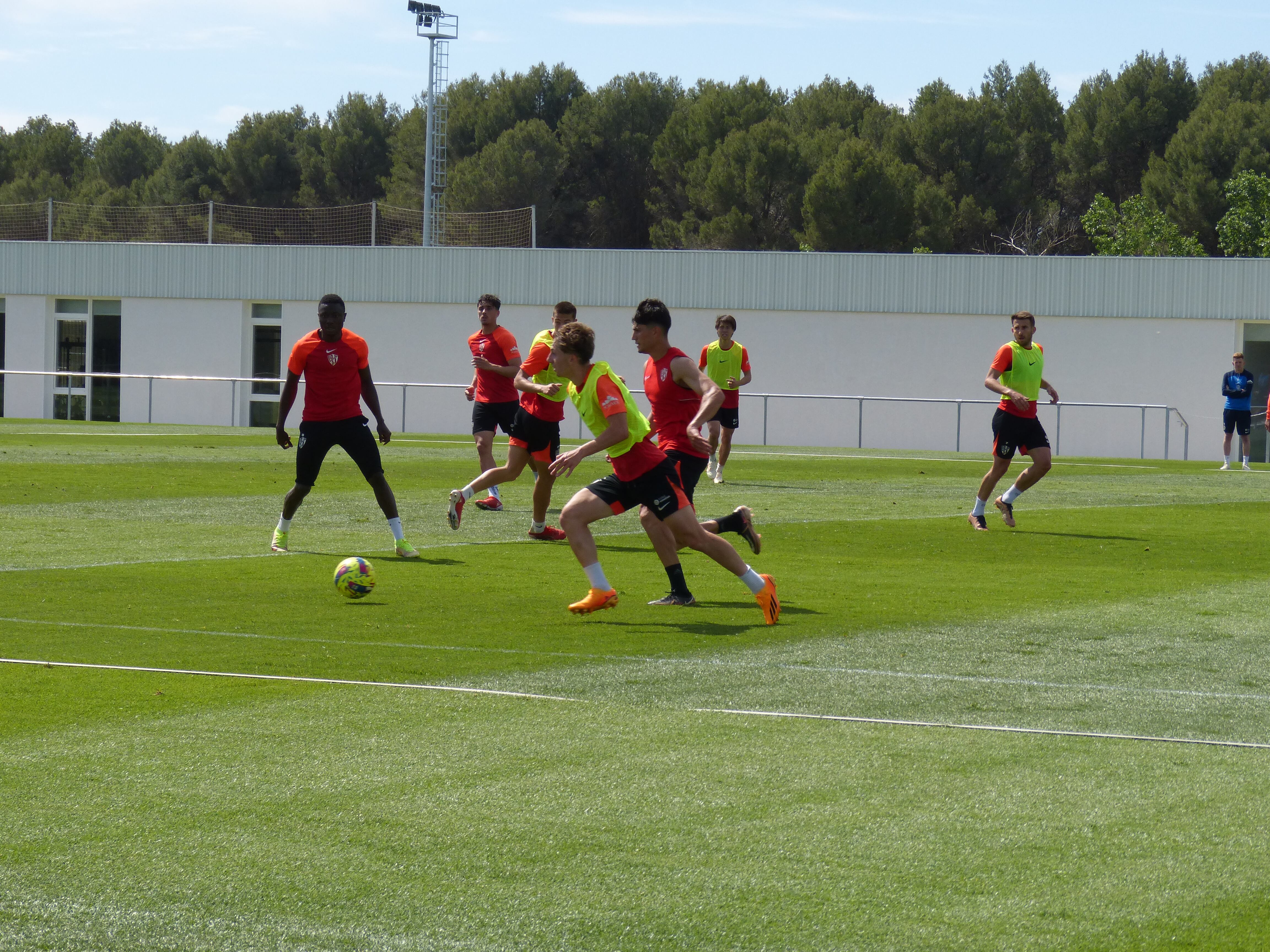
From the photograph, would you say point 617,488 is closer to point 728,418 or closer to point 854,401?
point 728,418

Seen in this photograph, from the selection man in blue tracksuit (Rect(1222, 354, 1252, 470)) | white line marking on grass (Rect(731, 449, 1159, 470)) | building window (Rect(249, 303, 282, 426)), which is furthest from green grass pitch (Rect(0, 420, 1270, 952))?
building window (Rect(249, 303, 282, 426))

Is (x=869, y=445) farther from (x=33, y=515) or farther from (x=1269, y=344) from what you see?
(x=33, y=515)

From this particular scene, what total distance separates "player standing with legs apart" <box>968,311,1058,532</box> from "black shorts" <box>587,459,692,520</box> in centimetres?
614

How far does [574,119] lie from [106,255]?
1369 inches

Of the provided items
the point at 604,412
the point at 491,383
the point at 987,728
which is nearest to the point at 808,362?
the point at 491,383

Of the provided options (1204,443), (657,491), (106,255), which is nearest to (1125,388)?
(1204,443)

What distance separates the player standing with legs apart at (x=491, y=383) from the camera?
14688 millimetres

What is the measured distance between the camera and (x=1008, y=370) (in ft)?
47.9

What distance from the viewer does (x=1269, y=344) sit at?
122ft

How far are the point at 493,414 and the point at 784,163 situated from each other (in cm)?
5270

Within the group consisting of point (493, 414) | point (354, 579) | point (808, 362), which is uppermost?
point (808, 362)

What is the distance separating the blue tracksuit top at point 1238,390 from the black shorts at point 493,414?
15.5 meters

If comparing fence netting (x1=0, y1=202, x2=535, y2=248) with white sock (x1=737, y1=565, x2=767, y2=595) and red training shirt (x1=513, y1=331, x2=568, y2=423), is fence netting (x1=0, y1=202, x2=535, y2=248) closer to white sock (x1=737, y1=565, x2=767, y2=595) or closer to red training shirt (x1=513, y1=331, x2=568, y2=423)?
red training shirt (x1=513, y1=331, x2=568, y2=423)

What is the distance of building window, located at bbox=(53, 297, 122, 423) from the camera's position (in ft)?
144
